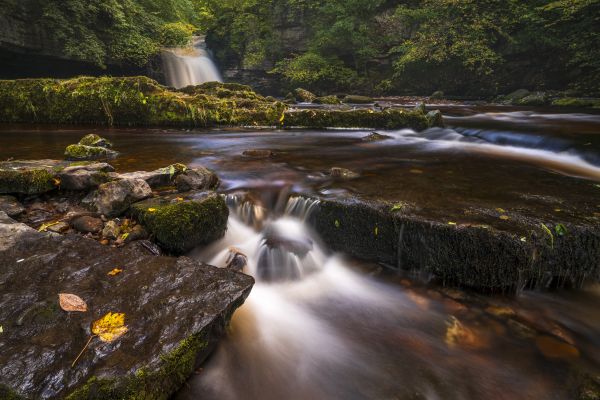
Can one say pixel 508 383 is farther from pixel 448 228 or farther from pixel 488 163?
pixel 488 163

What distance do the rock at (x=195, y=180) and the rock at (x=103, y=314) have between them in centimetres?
146

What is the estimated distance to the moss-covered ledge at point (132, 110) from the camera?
32.4ft

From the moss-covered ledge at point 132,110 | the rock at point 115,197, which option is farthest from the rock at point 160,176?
the moss-covered ledge at point 132,110

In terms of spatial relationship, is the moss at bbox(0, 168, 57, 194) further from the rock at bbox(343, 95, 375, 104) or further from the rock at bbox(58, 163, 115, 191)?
the rock at bbox(343, 95, 375, 104)

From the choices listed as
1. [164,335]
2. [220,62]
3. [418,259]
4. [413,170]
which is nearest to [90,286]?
[164,335]

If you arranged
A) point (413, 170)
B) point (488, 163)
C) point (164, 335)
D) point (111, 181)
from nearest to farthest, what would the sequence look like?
1. point (164, 335)
2. point (111, 181)
3. point (413, 170)
4. point (488, 163)

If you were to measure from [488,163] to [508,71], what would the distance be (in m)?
14.8

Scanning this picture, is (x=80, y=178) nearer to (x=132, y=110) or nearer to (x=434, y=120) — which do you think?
(x=132, y=110)

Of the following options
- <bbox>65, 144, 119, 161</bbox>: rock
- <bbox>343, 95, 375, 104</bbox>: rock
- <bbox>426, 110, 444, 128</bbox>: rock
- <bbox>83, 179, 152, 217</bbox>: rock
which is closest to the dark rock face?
<bbox>83, 179, 152, 217</bbox>: rock

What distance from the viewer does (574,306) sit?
2725mm

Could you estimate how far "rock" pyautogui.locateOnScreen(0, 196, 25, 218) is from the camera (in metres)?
3.20

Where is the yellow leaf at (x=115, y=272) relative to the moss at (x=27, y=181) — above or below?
below

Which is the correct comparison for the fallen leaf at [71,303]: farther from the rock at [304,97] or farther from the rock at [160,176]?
the rock at [304,97]

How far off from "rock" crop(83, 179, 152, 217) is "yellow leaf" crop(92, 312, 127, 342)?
1777 millimetres
